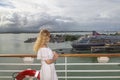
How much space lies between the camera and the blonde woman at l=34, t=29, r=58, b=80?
282 centimetres

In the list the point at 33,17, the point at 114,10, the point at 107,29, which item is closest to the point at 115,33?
the point at 107,29

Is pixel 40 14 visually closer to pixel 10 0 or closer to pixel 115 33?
pixel 10 0

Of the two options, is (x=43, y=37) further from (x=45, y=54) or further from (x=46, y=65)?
(x=46, y=65)

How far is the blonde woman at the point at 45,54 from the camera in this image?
111 inches

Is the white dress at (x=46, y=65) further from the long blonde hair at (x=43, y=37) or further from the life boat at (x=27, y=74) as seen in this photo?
the life boat at (x=27, y=74)

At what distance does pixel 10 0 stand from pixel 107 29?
12.8 metres

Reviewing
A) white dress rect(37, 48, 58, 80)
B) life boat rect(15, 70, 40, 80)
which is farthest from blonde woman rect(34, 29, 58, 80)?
life boat rect(15, 70, 40, 80)

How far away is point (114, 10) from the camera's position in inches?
1054

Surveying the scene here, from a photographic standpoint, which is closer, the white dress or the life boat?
the white dress

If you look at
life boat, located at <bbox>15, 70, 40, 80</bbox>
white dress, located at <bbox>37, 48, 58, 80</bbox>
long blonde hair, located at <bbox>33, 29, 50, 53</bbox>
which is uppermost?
long blonde hair, located at <bbox>33, 29, 50, 53</bbox>

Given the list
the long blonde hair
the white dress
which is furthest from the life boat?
the long blonde hair

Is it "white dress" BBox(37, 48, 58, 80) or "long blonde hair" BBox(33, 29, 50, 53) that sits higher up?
"long blonde hair" BBox(33, 29, 50, 53)

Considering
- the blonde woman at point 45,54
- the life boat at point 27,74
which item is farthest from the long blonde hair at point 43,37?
the life boat at point 27,74

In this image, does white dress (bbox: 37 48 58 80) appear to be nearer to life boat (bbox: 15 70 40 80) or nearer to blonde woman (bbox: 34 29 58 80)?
blonde woman (bbox: 34 29 58 80)
